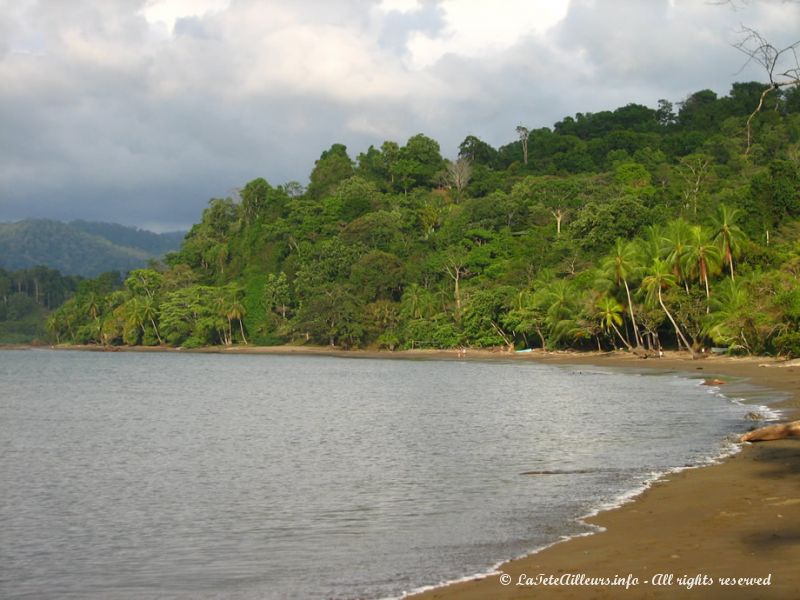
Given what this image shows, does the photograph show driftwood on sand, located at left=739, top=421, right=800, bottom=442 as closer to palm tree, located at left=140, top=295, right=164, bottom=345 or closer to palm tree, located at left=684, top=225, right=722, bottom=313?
palm tree, located at left=684, top=225, right=722, bottom=313

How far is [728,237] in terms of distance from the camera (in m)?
62.9

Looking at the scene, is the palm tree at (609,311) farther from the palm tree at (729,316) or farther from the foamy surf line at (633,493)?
the foamy surf line at (633,493)

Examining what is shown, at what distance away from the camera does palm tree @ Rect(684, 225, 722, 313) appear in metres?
62.1

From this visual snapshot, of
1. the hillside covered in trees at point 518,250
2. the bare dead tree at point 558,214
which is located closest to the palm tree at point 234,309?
the hillside covered in trees at point 518,250

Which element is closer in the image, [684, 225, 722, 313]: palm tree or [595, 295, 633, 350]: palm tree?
[684, 225, 722, 313]: palm tree

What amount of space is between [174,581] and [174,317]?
392ft

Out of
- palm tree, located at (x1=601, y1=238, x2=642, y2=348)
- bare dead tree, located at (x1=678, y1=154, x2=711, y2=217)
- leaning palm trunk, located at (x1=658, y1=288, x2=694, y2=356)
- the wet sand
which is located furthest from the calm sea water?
bare dead tree, located at (x1=678, y1=154, x2=711, y2=217)

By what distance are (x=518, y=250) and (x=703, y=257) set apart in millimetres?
40304

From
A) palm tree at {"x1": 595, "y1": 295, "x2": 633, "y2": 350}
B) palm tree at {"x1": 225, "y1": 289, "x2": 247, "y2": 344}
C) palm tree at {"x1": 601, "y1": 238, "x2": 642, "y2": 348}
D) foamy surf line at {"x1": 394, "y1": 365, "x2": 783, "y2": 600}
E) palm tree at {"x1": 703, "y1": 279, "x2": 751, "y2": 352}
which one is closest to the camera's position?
foamy surf line at {"x1": 394, "y1": 365, "x2": 783, "y2": 600}

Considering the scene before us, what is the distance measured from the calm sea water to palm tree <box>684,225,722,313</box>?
24351 mm

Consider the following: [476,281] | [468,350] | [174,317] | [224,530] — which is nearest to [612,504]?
[224,530]

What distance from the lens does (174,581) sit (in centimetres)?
1103

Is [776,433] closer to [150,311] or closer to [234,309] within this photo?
[234,309]

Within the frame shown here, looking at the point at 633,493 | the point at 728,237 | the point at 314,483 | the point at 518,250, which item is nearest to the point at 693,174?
the point at 518,250
